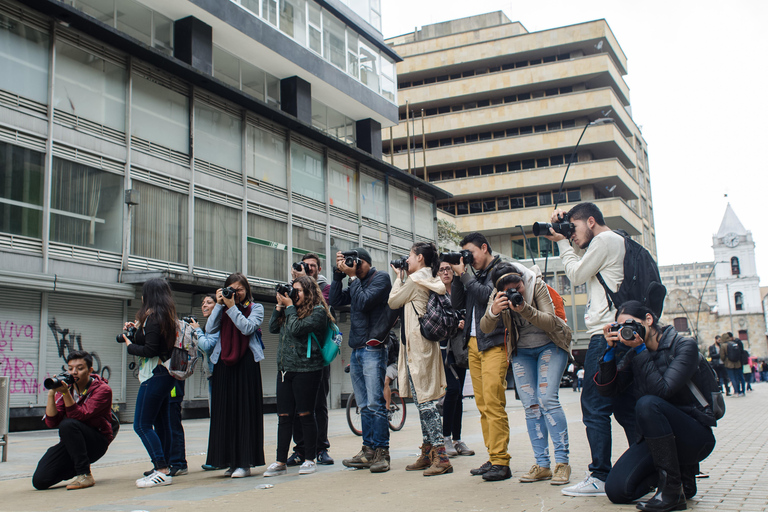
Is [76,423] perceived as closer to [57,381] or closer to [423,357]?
[57,381]

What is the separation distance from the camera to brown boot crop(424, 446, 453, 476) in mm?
6016

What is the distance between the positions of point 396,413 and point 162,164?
966 centimetres

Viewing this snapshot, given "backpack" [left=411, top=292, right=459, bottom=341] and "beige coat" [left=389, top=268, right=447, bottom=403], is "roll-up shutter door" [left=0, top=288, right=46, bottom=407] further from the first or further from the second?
"backpack" [left=411, top=292, right=459, bottom=341]

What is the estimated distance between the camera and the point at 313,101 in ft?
85.3

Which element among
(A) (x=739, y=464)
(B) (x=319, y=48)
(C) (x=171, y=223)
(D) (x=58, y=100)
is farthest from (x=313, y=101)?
(A) (x=739, y=464)

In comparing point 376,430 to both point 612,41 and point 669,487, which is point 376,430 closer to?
point 669,487

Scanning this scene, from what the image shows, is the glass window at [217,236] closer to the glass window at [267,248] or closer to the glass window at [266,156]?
the glass window at [267,248]

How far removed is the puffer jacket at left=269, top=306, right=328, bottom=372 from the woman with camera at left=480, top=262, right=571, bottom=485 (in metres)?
1.71

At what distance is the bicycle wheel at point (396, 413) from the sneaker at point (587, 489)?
6832 mm

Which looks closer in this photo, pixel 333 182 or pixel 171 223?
pixel 171 223

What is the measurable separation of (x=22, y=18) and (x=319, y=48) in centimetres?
1195

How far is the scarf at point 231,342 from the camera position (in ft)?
21.5

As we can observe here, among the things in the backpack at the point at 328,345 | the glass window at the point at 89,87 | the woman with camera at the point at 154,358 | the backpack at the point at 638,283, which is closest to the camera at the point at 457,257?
the backpack at the point at 638,283

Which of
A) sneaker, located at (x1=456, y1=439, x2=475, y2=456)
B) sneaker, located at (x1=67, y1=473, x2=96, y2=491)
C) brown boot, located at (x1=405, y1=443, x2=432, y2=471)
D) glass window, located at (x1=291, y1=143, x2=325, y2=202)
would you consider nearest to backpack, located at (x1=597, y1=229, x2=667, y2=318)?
brown boot, located at (x1=405, y1=443, x2=432, y2=471)
